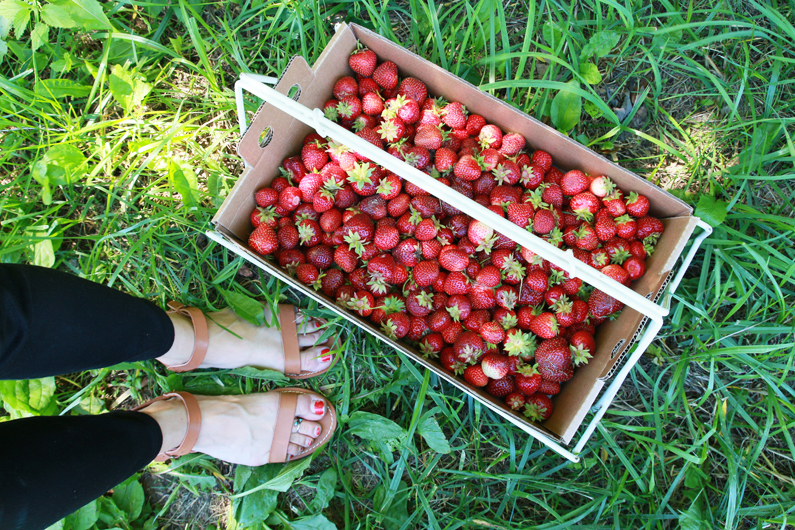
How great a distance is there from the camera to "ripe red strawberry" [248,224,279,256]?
166 centimetres

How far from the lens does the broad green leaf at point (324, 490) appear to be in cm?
184

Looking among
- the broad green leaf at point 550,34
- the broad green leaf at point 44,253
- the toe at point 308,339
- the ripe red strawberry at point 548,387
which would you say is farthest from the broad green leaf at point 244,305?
the broad green leaf at point 550,34

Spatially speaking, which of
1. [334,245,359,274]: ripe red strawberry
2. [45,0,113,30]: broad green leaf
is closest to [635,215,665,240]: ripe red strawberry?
[334,245,359,274]: ripe red strawberry

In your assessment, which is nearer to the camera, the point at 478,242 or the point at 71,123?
the point at 478,242

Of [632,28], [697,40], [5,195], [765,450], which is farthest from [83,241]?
[765,450]

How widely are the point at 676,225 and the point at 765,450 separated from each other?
992 millimetres

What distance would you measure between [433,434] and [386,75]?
1314 mm

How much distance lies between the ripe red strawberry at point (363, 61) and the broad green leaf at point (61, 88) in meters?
1.13

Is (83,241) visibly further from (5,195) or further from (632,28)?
(632,28)

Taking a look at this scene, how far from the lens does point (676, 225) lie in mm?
1572

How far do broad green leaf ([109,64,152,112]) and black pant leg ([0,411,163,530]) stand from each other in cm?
122

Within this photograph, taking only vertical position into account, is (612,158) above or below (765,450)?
above

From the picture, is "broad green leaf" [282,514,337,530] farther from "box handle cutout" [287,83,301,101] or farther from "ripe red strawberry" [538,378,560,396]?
"box handle cutout" [287,83,301,101]

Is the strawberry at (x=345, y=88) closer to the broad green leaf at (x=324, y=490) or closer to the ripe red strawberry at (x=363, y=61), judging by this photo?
the ripe red strawberry at (x=363, y=61)
